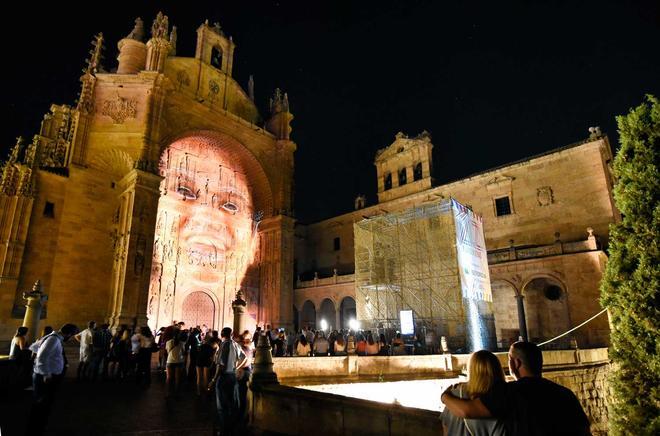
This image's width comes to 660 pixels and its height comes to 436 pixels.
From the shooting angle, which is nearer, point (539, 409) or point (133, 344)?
point (539, 409)

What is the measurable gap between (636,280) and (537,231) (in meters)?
18.7

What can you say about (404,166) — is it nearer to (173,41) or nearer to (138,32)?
(173,41)

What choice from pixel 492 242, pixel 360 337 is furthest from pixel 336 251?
pixel 360 337

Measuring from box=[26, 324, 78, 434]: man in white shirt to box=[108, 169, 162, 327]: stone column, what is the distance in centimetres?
1224

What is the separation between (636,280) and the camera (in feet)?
21.7

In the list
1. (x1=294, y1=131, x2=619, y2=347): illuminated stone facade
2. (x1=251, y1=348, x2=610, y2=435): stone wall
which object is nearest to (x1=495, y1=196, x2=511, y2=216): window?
(x1=294, y1=131, x2=619, y2=347): illuminated stone facade

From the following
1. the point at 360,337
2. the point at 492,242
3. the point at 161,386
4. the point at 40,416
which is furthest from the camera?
the point at 492,242

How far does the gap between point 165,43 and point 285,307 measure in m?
16.3

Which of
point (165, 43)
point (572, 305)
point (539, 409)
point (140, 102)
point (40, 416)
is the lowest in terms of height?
point (40, 416)

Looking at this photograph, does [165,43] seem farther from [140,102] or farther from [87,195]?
[87,195]

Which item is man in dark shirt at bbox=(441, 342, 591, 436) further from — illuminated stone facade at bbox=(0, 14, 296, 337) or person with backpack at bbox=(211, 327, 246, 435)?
illuminated stone facade at bbox=(0, 14, 296, 337)

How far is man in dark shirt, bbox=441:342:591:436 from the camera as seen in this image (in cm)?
226

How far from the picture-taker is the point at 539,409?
230 cm

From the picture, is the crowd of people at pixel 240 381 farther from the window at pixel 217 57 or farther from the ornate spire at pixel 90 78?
the window at pixel 217 57
